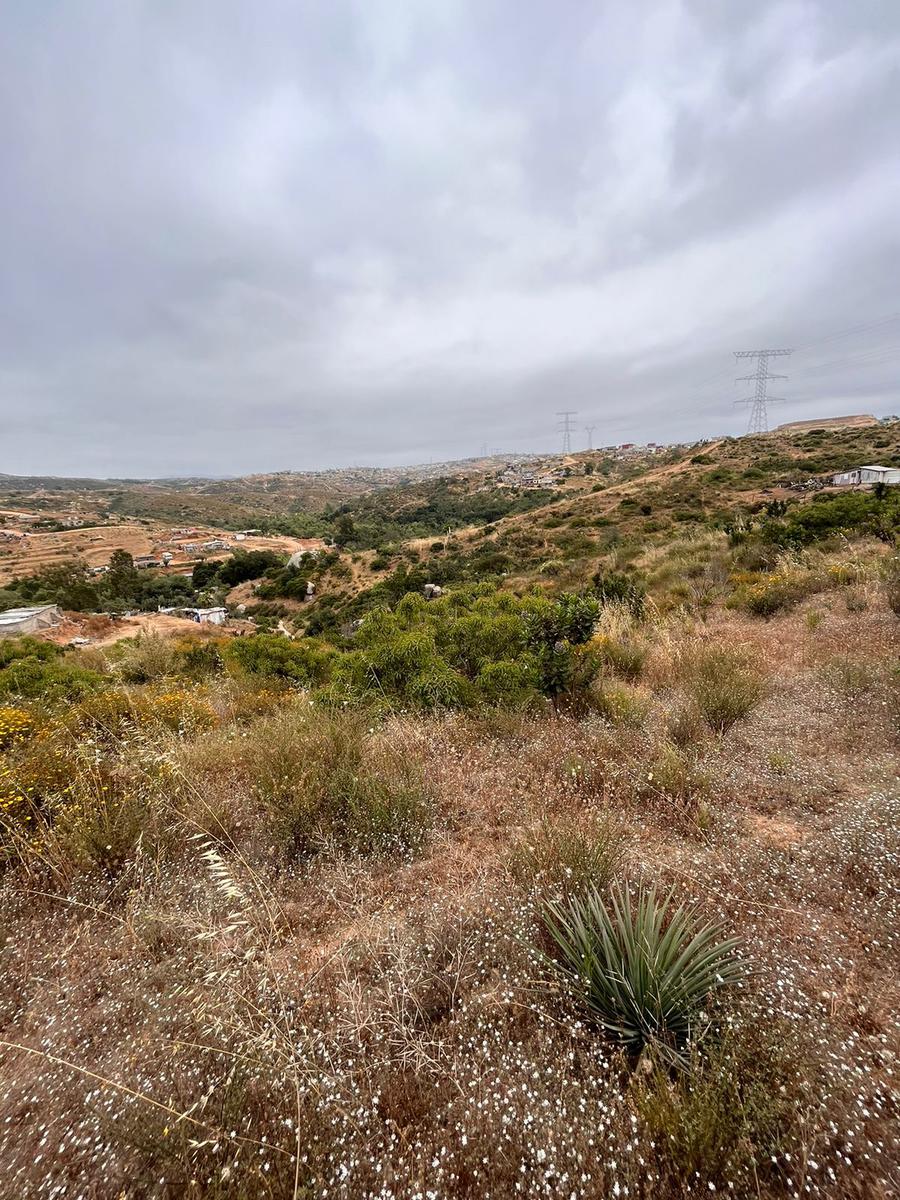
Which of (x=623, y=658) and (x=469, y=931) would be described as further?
(x=623, y=658)

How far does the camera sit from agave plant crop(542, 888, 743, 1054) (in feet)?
6.41

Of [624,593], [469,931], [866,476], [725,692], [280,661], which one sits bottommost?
[280,661]

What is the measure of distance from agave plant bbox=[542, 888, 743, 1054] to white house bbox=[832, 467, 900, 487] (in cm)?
3534

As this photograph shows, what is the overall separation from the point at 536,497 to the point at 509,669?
208 feet

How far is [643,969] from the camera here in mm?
2037

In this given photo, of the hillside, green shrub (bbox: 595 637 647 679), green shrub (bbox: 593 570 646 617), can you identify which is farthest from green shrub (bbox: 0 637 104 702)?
green shrub (bbox: 593 570 646 617)

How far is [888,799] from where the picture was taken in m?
3.29

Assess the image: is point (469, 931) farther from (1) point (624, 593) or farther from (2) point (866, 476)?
(2) point (866, 476)

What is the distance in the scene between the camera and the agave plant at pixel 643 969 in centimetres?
195

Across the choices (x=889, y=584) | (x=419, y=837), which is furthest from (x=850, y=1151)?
(x=889, y=584)

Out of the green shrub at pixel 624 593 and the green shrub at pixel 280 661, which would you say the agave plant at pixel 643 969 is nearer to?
the green shrub at pixel 280 661

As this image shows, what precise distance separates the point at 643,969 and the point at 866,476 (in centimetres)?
3815

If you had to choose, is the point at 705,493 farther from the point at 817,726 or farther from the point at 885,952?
the point at 885,952

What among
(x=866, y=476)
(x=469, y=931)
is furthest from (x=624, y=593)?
(x=866, y=476)
